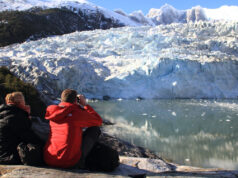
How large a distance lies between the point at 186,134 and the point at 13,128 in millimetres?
6690

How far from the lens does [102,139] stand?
535 cm

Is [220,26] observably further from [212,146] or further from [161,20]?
[161,20]

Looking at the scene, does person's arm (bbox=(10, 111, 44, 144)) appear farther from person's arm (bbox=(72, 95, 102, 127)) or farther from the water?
the water

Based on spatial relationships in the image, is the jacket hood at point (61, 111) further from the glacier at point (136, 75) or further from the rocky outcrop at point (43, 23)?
the rocky outcrop at point (43, 23)

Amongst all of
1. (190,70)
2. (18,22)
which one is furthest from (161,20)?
(190,70)

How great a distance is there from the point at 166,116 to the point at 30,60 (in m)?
11.7

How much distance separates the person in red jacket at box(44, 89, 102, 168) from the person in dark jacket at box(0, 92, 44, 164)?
198 millimetres

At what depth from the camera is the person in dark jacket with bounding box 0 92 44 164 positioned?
2020mm

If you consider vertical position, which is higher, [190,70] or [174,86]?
[190,70]

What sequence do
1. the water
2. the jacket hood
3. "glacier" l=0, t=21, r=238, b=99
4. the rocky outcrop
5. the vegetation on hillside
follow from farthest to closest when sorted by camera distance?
the rocky outcrop, "glacier" l=0, t=21, r=238, b=99, the vegetation on hillside, the water, the jacket hood

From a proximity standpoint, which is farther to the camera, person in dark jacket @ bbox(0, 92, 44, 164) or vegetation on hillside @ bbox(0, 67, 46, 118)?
vegetation on hillside @ bbox(0, 67, 46, 118)

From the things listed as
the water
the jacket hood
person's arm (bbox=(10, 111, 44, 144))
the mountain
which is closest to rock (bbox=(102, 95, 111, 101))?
the water

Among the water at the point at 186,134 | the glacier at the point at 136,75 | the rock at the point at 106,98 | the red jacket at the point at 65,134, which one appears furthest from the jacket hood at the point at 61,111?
the rock at the point at 106,98

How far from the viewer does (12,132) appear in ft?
6.73
